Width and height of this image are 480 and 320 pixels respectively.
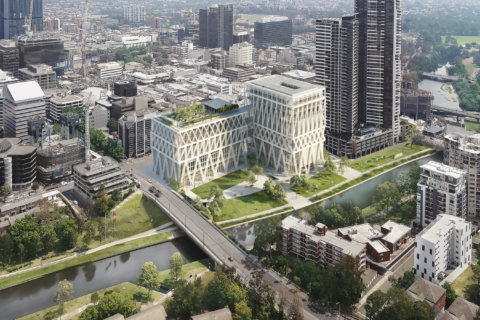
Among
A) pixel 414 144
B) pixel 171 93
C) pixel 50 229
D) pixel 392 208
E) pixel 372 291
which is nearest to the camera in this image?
pixel 372 291

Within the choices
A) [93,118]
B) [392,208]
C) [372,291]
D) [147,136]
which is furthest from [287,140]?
[93,118]

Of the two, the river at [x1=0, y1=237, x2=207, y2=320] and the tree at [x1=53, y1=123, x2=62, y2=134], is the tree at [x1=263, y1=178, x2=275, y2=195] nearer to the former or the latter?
the river at [x1=0, y1=237, x2=207, y2=320]

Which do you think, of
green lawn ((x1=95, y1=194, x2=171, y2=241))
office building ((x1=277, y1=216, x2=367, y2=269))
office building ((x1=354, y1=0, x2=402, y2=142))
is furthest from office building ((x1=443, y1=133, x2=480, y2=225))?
green lawn ((x1=95, y1=194, x2=171, y2=241))

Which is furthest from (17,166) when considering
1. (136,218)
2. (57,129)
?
(57,129)

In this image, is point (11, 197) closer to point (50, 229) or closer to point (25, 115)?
point (50, 229)

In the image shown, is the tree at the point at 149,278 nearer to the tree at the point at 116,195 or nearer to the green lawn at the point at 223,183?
the tree at the point at 116,195

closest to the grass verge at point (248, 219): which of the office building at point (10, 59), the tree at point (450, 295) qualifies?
the tree at point (450, 295)

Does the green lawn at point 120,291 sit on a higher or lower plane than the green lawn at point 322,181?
lower
